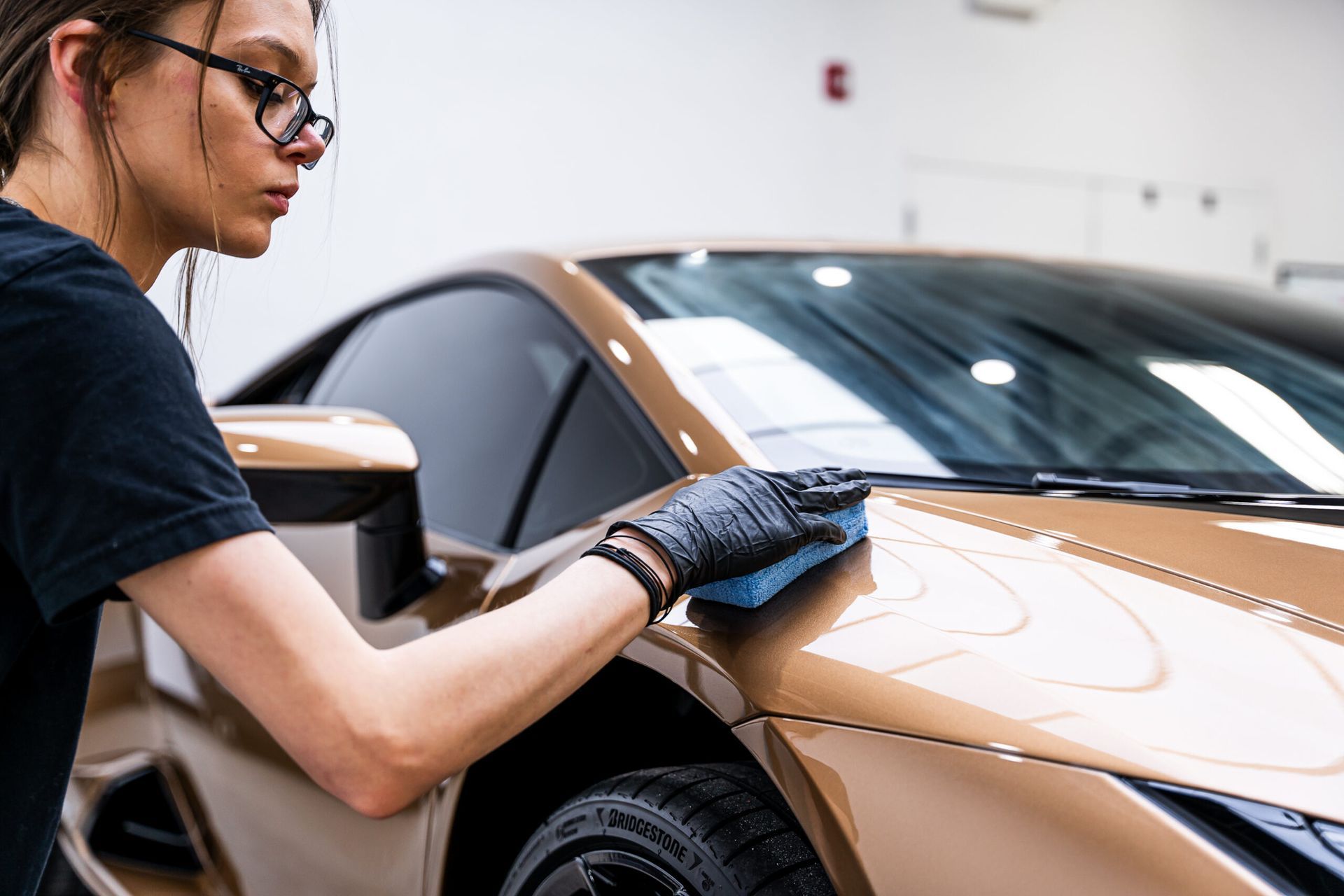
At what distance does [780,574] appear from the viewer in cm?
87

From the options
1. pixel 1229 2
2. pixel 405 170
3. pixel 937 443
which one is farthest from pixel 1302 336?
pixel 1229 2

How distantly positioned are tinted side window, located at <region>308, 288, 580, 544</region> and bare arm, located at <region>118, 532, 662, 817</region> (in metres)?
0.62

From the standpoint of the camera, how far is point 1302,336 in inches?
56.3

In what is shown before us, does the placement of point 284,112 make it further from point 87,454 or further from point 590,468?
point 590,468

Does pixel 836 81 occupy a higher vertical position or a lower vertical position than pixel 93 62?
higher

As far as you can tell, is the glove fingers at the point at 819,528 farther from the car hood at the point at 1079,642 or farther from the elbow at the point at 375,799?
the elbow at the point at 375,799

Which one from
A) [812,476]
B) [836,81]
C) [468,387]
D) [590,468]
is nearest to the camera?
[812,476]

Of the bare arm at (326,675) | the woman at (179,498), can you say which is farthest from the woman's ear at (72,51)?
the bare arm at (326,675)

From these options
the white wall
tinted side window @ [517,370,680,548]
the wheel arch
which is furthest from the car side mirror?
the white wall

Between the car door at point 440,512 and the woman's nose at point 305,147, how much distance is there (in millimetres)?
427

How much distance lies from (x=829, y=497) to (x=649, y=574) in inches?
7.5

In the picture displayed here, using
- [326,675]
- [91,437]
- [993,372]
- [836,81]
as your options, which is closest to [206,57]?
[91,437]

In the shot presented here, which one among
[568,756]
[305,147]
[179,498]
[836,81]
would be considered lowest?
[568,756]

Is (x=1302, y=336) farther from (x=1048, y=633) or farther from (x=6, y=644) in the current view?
(x=6, y=644)
